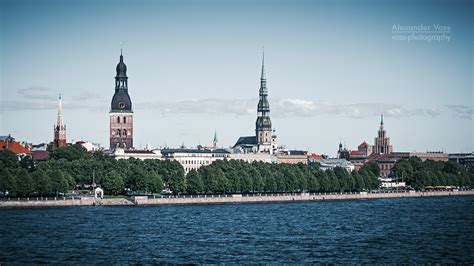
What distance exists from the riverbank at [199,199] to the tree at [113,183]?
15.8 ft

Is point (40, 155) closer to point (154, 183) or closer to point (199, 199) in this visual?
point (154, 183)

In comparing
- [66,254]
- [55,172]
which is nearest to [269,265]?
[66,254]

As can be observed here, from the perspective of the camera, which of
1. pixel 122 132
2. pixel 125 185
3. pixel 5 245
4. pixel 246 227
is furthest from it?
pixel 122 132

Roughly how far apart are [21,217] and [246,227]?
21.0 metres

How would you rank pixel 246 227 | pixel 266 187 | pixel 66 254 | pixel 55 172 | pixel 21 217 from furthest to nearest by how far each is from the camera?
pixel 266 187 < pixel 55 172 < pixel 21 217 < pixel 246 227 < pixel 66 254

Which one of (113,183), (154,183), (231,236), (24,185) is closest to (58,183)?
(24,185)

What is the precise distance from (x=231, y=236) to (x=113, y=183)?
1997 inches

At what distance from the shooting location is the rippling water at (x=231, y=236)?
66.3m

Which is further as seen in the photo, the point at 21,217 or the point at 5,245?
the point at 21,217

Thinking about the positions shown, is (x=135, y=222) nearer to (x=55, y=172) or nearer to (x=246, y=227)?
(x=246, y=227)

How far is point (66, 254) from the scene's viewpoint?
66.9 meters

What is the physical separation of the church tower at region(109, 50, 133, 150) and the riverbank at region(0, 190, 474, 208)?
49300 mm

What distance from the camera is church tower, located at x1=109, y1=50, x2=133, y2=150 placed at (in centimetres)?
19062

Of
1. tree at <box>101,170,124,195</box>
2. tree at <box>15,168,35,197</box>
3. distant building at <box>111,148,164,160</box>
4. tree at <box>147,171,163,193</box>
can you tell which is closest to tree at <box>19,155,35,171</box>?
tree at <box>101,170,124,195</box>
